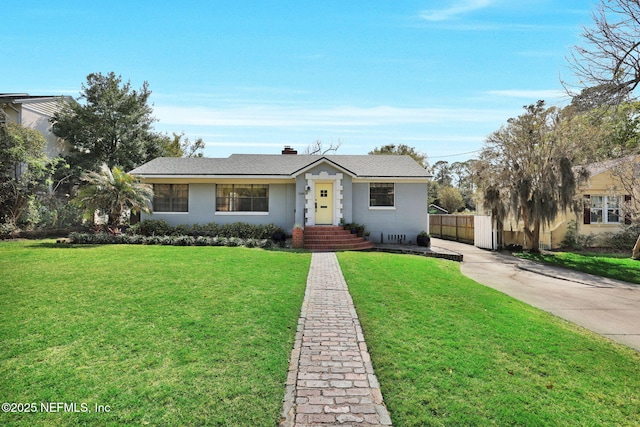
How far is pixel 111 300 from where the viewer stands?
6215 mm

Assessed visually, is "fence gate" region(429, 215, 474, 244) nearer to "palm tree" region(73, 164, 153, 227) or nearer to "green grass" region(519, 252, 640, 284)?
"green grass" region(519, 252, 640, 284)

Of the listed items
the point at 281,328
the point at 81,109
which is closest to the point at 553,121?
the point at 281,328

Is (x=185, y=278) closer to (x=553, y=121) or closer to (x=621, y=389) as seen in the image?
(x=621, y=389)

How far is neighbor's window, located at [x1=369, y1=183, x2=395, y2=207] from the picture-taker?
63.4 ft

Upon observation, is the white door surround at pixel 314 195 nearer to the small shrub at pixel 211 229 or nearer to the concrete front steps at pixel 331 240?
the concrete front steps at pixel 331 240

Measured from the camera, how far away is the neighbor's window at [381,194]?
63.4ft

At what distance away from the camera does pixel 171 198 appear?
1945 centimetres

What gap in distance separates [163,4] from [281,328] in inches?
376

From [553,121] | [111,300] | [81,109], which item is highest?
[81,109]

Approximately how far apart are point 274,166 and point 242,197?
2706 millimetres

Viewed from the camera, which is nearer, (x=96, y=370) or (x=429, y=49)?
(x=96, y=370)

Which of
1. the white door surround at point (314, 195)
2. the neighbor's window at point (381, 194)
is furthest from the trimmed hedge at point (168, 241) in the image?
the neighbor's window at point (381, 194)

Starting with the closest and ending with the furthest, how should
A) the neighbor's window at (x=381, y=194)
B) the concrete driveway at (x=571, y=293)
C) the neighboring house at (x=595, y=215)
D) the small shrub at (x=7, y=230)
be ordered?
the concrete driveway at (x=571, y=293) → the small shrub at (x=7, y=230) → the neighboring house at (x=595, y=215) → the neighbor's window at (x=381, y=194)

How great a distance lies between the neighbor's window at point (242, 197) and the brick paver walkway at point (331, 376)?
1323cm
